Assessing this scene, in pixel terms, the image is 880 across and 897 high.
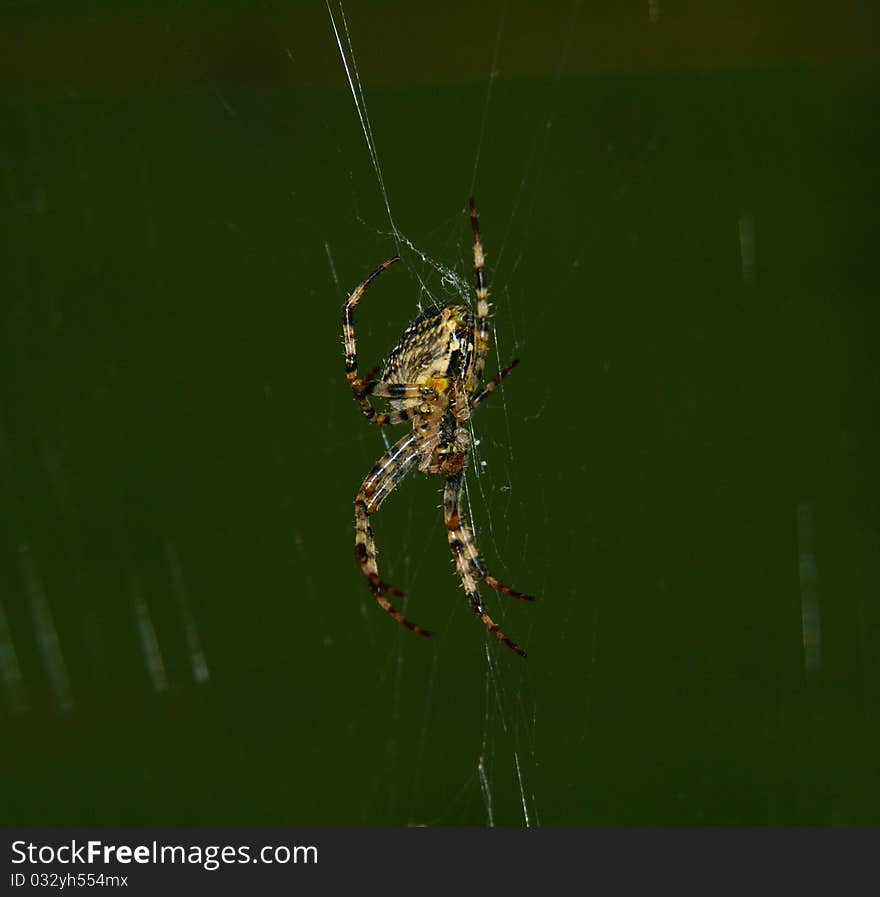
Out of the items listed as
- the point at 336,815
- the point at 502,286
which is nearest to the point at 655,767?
the point at 336,815

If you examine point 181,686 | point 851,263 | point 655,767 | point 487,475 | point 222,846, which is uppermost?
point 851,263

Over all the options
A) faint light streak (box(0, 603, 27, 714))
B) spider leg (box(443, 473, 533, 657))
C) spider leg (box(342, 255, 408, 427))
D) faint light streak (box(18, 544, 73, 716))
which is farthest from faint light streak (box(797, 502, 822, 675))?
faint light streak (box(0, 603, 27, 714))

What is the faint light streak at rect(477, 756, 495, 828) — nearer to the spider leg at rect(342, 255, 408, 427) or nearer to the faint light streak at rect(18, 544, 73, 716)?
the spider leg at rect(342, 255, 408, 427)

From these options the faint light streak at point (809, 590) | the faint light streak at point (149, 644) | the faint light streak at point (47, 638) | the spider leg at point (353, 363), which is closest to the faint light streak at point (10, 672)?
the faint light streak at point (47, 638)

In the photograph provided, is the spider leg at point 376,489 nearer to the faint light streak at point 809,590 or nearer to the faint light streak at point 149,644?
the faint light streak at point 149,644

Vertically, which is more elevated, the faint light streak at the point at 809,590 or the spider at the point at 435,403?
the spider at the point at 435,403

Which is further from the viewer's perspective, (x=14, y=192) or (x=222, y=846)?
(x=14, y=192)

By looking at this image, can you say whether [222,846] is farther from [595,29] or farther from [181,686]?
[595,29]
